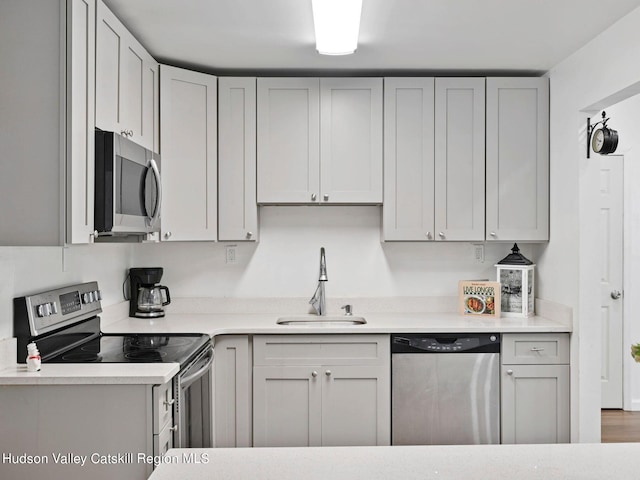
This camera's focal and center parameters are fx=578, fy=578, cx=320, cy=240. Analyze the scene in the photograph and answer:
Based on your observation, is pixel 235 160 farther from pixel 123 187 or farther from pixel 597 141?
pixel 597 141

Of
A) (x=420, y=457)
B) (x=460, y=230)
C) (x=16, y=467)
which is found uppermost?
(x=460, y=230)

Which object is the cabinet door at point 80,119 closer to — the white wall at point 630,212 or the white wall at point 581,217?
the white wall at point 581,217

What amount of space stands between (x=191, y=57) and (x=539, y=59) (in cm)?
199

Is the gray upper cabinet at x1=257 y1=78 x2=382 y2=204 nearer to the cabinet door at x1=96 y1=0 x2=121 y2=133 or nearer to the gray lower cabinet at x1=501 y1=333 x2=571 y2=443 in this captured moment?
the cabinet door at x1=96 y1=0 x2=121 y2=133

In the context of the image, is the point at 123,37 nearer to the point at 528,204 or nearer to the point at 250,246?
the point at 250,246

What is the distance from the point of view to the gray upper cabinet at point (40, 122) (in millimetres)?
2104

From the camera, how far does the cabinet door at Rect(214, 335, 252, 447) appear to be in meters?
3.20

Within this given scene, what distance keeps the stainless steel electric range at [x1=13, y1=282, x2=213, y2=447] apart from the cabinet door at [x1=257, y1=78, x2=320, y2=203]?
1043 millimetres

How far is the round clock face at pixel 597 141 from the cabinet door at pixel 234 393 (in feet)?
6.99

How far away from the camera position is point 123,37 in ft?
8.75

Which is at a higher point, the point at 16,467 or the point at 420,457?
the point at 420,457

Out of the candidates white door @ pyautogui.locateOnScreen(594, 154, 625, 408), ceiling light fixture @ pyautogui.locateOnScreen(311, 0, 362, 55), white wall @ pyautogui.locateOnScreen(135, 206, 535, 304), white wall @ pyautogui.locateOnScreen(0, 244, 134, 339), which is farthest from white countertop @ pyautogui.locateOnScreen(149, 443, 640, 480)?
white door @ pyautogui.locateOnScreen(594, 154, 625, 408)

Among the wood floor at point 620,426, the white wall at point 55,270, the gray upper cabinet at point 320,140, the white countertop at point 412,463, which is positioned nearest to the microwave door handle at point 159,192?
the white wall at point 55,270

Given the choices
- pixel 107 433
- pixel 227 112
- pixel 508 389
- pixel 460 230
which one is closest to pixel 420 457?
pixel 107 433
